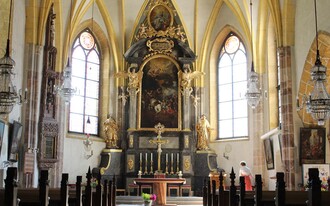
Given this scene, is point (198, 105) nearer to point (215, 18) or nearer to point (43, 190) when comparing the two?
point (215, 18)

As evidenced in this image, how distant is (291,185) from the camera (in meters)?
15.3

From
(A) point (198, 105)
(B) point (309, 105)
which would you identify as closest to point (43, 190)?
(B) point (309, 105)

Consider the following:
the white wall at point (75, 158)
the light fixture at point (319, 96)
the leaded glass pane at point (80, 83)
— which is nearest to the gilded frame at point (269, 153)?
the light fixture at point (319, 96)

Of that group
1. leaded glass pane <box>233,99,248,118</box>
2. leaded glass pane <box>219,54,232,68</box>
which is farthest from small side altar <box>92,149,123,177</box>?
leaded glass pane <box>219,54,232,68</box>

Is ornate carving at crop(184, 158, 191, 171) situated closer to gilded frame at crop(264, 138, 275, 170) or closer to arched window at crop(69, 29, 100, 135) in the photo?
gilded frame at crop(264, 138, 275, 170)

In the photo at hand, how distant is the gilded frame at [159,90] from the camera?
21.8 m

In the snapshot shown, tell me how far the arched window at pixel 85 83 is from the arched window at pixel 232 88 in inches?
224

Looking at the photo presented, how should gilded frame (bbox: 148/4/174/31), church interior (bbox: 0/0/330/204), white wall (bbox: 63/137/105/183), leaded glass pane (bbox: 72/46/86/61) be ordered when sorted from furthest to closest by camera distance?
gilded frame (bbox: 148/4/174/31) → leaded glass pane (bbox: 72/46/86/61) → white wall (bbox: 63/137/105/183) → church interior (bbox: 0/0/330/204)

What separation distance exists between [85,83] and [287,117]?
985 centimetres

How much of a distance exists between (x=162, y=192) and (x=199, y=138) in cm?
475

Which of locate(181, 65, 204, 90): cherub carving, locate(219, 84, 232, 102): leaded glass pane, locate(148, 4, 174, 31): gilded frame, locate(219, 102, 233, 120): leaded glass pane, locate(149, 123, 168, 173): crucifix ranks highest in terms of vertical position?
locate(148, 4, 174, 31): gilded frame

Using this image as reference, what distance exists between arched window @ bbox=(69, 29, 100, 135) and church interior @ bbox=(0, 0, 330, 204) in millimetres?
46

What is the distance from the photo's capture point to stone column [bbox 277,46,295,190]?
15.4m

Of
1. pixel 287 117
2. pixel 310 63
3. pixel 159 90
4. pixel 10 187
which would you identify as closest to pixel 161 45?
pixel 159 90
